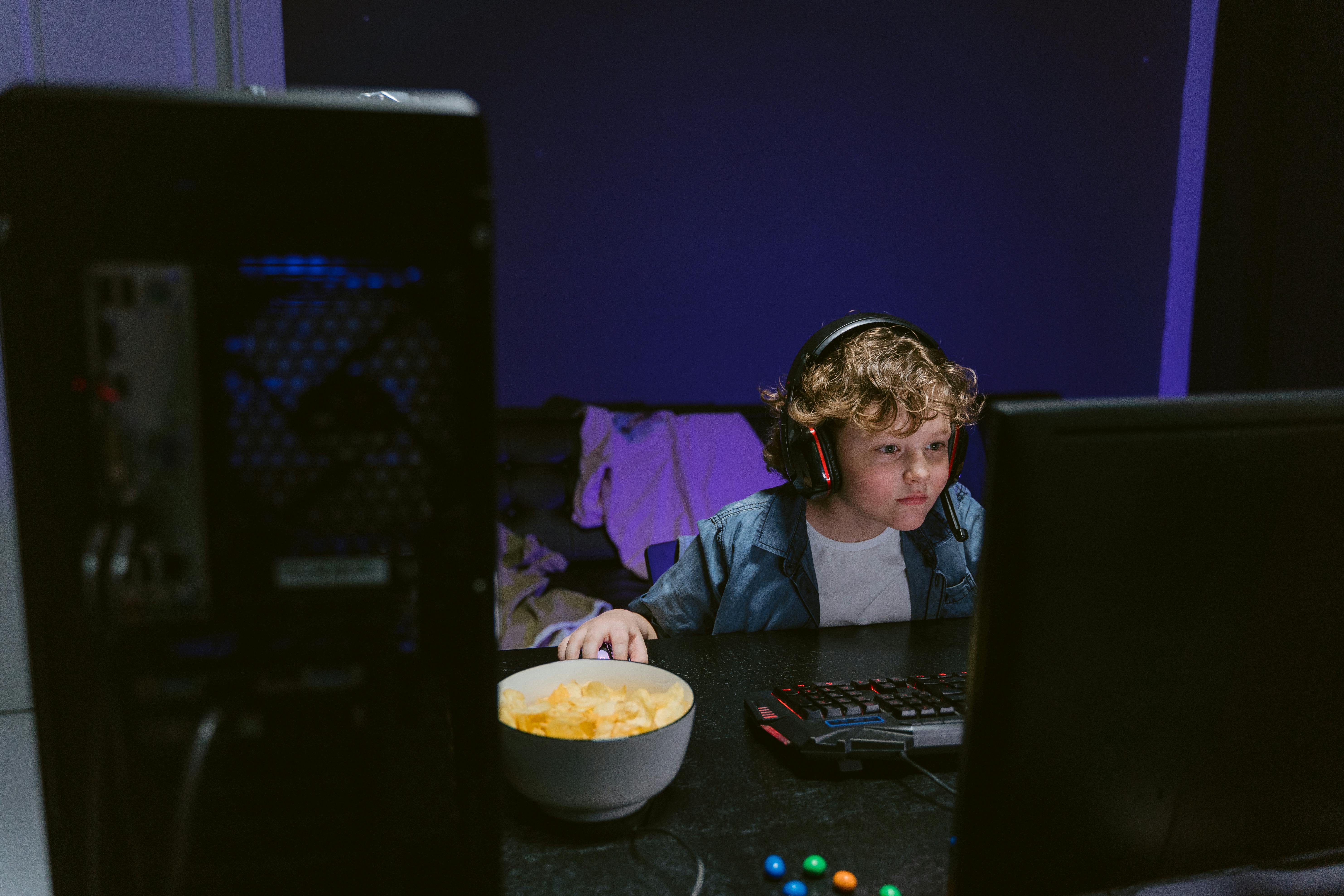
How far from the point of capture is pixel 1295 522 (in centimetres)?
41

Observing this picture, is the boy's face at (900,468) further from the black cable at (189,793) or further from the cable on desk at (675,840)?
the black cable at (189,793)

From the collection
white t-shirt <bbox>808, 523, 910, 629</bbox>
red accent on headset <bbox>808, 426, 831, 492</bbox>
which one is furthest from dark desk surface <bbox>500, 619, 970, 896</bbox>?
white t-shirt <bbox>808, 523, 910, 629</bbox>

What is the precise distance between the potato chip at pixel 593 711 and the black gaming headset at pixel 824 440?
24.0 inches

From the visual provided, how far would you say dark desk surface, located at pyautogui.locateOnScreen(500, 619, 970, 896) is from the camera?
486 mm

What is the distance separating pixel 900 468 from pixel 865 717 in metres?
0.58

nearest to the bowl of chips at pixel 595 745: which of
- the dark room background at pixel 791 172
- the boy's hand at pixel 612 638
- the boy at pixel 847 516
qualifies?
the boy's hand at pixel 612 638

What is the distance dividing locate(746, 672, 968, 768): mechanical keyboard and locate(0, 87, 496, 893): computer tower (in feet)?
1.17

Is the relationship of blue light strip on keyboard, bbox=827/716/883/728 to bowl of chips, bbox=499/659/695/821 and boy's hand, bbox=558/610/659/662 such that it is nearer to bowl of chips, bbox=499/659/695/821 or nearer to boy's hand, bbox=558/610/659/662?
bowl of chips, bbox=499/659/695/821

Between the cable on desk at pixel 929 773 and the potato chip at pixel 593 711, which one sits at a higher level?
the potato chip at pixel 593 711

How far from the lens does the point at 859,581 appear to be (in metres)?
1.33

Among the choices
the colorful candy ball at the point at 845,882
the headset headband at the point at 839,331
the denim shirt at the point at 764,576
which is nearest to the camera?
the colorful candy ball at the point at 845,882

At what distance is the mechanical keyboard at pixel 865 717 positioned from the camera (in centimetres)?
61

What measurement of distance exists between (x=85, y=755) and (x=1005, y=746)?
43 centimetres

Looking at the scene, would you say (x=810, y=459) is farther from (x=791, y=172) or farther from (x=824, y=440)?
(x=791, y=172)
